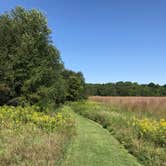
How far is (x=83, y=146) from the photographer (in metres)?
10.9

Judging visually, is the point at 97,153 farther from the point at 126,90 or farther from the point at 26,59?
the point at 126,90

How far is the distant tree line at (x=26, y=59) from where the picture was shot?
22094 millimetres

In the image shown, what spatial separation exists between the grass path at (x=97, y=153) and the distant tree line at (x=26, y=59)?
10.6 meters

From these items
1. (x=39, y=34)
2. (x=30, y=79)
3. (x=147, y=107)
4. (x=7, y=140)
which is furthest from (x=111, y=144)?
(x=39, y=34)

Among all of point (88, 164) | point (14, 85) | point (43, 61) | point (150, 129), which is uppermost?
point (43, 61)

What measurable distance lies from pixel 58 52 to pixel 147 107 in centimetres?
908

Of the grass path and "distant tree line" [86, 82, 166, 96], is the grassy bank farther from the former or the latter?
"distant tree line" [86, 82, 166, 96]

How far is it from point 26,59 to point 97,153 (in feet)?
44.9

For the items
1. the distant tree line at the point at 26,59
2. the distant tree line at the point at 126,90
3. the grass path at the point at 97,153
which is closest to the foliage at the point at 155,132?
the grass path at the point at 97,153

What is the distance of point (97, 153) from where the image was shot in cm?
985

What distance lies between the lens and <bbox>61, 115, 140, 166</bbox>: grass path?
865cm

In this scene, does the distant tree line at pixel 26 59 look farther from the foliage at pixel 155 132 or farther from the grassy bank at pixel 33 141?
the foliage at pixel 155 132

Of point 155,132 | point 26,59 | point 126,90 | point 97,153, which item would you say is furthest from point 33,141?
point 126,90

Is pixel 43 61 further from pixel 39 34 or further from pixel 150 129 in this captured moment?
pixel 150 129
